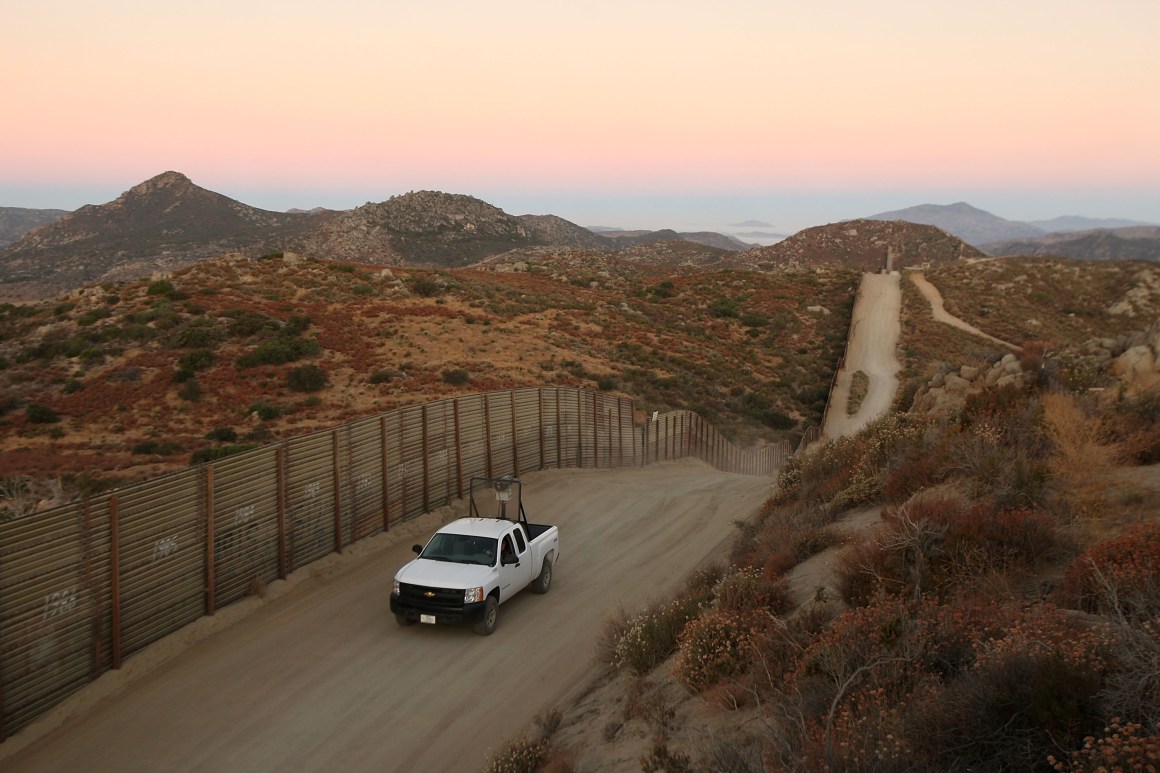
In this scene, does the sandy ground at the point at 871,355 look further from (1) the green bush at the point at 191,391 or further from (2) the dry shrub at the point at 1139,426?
(1) the green bush at the point at 191,391

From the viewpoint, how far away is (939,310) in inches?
2926

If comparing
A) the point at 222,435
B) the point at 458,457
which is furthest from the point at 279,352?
the point at 458,457

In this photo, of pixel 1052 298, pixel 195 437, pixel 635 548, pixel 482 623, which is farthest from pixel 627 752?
pixel 1052 298

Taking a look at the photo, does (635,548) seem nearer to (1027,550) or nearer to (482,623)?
(482,623)

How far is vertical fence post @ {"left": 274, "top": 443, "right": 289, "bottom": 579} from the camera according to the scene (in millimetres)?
14094

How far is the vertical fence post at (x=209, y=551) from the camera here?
40.9 ft

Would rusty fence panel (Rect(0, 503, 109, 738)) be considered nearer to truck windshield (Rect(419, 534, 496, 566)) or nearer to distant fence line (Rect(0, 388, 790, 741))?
distant fence line (Rect(0, 388, 790, 741))

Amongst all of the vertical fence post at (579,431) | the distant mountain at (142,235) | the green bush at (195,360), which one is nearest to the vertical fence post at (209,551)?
the vertical fence post at (579,431)

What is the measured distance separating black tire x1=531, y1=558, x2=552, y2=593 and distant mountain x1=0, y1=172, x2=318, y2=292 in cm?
10587

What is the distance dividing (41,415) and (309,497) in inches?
898

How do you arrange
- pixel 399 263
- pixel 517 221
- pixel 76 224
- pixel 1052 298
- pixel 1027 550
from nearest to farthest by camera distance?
pixel 1027 550 < pixel 1052 298 < pixel 399 263 < pixel 76 224 < pixel 517 221

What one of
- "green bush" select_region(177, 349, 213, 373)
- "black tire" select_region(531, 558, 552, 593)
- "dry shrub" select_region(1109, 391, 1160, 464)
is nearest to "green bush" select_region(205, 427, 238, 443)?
"green bush" select_region(177, 349, 213, 373)

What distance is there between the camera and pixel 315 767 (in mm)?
8961

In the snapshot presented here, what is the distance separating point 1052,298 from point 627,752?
8250 centimetres
